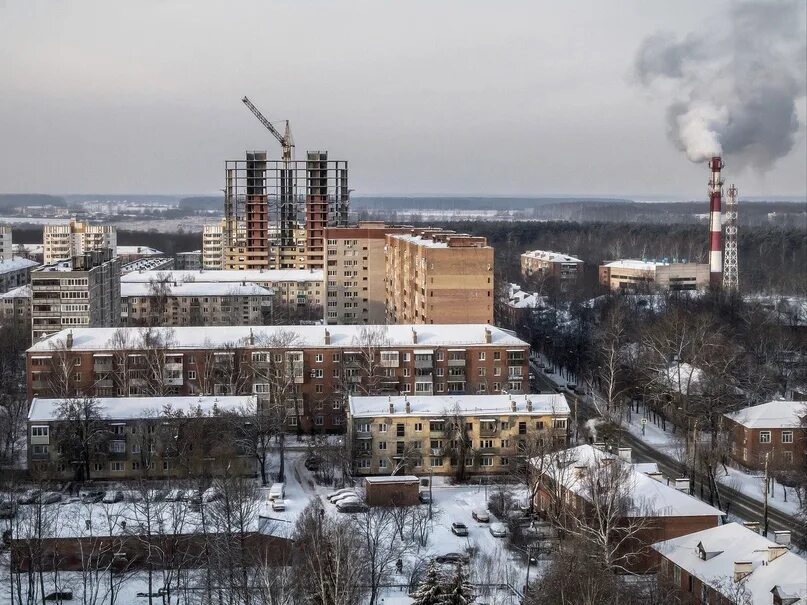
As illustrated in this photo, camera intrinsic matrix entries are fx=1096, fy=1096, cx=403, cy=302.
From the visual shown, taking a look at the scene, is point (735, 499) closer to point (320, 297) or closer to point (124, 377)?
point (124, 377)

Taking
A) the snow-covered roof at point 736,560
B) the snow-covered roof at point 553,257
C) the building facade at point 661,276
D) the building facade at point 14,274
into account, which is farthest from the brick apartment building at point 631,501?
the snow-covered roof at point 553,257

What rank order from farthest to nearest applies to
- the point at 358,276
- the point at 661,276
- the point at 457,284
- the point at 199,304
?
the point at 661,276 < the point at 358,276 < the point at 199,304 < the point at 457,284

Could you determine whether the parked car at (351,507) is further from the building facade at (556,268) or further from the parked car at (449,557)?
the building facade at (556,268)

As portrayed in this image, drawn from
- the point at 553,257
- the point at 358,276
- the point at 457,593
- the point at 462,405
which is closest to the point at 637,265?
the point at 553,257

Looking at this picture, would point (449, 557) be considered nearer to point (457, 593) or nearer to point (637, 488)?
point (637, 488)

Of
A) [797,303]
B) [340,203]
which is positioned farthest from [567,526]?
[340,203]

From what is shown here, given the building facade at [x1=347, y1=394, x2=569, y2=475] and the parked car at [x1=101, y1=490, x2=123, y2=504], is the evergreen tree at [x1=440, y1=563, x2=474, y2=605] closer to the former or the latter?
the parked car at [x1=101, y1=490, x2=123, y2=504]
